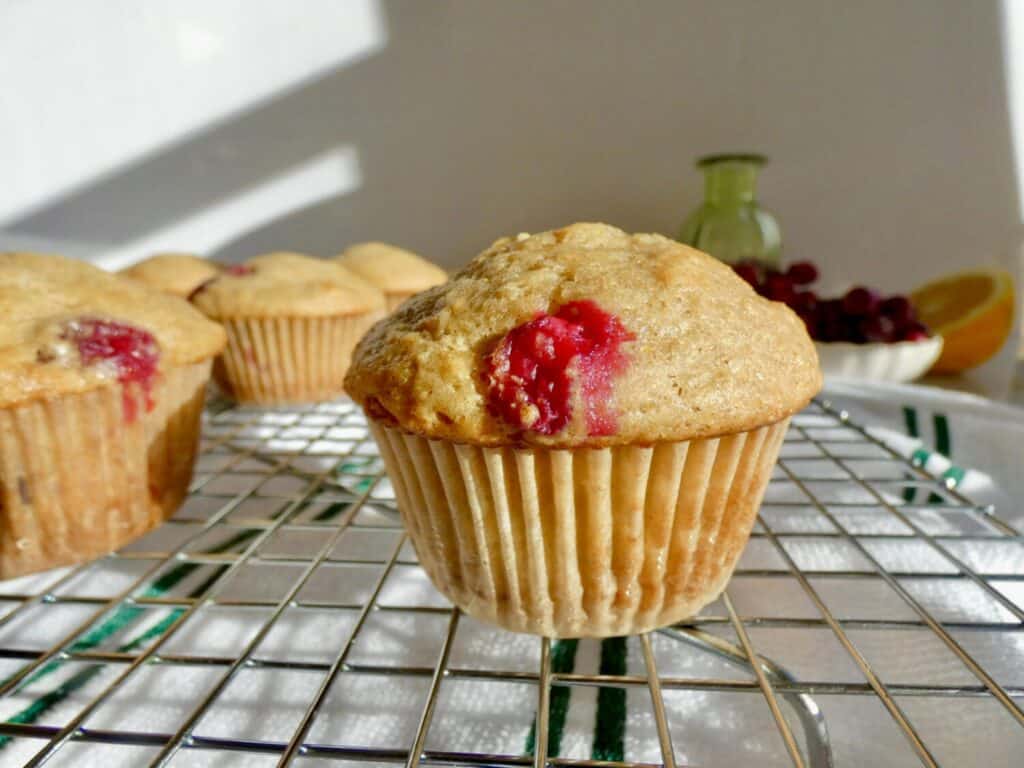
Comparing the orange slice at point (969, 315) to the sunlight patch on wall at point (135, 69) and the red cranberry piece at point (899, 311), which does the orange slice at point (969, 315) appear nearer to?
the red cranberry piece at point (899, 311)

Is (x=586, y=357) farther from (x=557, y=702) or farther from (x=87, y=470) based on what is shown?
(x=87, y=470)

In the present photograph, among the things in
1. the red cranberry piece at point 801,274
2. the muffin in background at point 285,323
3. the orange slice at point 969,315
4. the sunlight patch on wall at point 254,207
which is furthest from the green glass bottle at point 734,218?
the sunlight patch on wall at point 254,207

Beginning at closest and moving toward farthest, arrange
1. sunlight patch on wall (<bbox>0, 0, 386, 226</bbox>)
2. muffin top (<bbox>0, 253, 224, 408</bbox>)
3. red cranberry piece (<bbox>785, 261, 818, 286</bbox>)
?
muffin top (<bbox>0, 253, 224, 408</bbox>) < red cranberry piece (<bbox>785, 261, 818, 286</bbox>) < sunlight patch on wall (<bbox>0, 0, 386, 226</bbox>)

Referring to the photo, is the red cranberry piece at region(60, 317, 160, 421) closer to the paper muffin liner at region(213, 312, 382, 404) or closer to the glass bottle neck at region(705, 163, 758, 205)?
the paper muffin liner at region(213, 312, 382, 404)

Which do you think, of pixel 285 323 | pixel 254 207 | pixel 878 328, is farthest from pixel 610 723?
pixel 254 207

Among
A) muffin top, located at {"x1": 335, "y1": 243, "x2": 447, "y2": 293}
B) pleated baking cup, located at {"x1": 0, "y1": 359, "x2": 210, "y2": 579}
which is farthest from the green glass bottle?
pleated baking cup, located at {"x1": 0, "y1": 359, "x2": 210, "y2": 579}

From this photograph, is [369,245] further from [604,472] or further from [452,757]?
[452,757]
